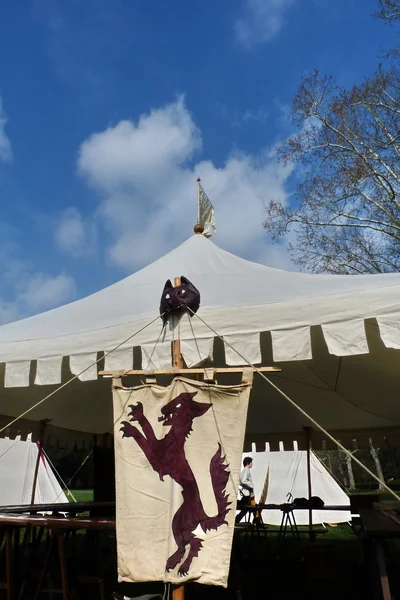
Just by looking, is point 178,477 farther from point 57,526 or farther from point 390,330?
point 390,330

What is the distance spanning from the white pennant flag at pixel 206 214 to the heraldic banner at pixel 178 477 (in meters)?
3.33

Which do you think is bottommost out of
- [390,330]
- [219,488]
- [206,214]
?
[219,488]

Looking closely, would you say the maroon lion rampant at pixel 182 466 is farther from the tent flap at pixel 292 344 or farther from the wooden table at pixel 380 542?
the wooden table at pixel 380 542

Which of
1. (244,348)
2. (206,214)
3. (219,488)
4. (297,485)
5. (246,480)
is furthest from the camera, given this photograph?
(297,485)

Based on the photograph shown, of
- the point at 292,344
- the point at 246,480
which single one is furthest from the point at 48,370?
the point at 246,480

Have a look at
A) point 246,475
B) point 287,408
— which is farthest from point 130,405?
point 246,475

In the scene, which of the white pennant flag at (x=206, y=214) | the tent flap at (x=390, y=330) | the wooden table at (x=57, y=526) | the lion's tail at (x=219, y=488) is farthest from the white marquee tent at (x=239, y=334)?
the wooden table at (x=57, y=526)

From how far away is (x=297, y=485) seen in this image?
10406mm

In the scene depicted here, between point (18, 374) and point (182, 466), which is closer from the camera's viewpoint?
point (182, 466)

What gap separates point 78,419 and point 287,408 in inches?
114

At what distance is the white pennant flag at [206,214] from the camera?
5.64 meters

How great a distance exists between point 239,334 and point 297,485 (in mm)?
8316

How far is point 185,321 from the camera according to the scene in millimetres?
3225

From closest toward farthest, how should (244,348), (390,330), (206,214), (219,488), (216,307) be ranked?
(219,488) < (390,330) < (244,348) < (216,307) < (206,214)
